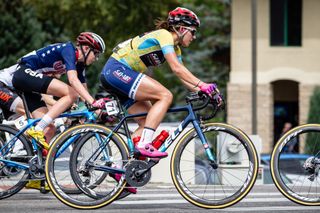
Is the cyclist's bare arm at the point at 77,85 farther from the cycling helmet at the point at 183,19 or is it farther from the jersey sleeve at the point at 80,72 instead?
the cycling helmet at the point at 183,19

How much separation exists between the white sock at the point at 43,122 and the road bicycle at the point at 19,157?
0.43ft

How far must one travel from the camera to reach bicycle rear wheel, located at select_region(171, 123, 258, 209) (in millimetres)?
10160

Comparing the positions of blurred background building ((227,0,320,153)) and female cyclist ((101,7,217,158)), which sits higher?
female cyclist ((101,7,217,158))

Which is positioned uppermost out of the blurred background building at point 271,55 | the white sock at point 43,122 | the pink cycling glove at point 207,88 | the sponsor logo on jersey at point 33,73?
the sponsor logo on jersey at point 33,73

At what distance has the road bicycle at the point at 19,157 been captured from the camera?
36.5ft

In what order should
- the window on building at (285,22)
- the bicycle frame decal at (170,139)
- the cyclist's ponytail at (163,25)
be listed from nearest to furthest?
the bicycle frame decal at (170,139)
the cyclist's ponytail at (163,25)
the window on building at (285,22)

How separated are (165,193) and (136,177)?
84.5 inches

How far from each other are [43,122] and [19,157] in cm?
44

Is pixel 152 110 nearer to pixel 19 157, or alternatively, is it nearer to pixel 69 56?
pixel 69 56

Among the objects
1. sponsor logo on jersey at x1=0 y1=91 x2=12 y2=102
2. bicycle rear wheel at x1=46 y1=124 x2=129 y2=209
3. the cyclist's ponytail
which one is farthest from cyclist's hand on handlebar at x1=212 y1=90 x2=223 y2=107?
sponsor logo on jersey at x1=0 y1=91 x2=12 y2=102

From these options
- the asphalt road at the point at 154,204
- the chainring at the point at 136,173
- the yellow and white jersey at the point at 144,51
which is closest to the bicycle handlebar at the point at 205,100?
the yellow and white jersey at the point at 144,51

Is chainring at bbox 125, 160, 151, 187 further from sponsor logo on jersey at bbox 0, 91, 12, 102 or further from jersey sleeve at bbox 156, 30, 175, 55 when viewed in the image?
sponsor logo on jersey at bbox 0, 91, 12, 102

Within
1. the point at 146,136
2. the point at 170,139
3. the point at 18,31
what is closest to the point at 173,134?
the point at 170,139

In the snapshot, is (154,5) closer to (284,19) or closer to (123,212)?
(284,19)
